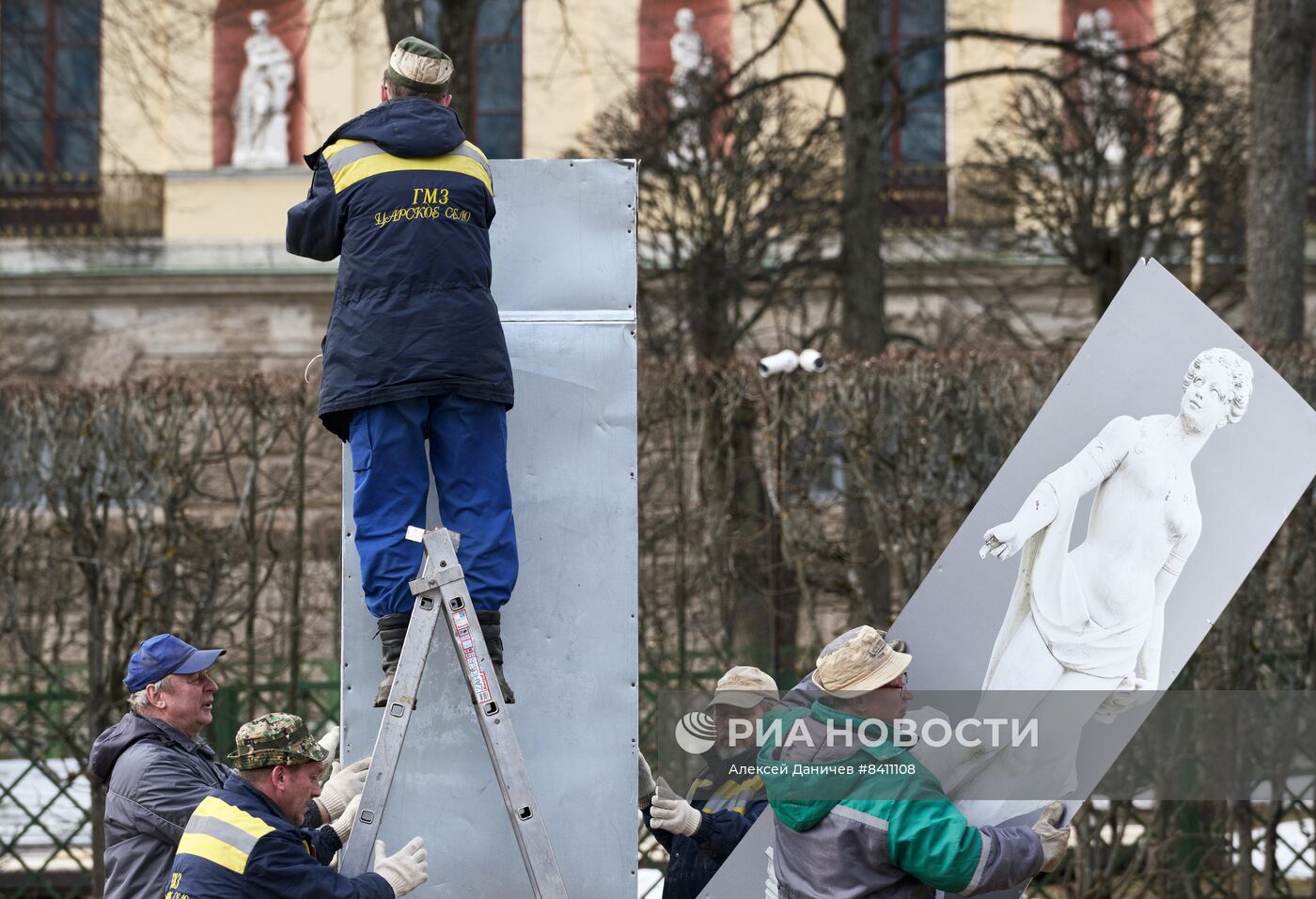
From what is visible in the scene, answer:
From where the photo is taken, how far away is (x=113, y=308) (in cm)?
2119

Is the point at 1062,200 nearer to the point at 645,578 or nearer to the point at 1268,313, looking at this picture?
the point at 1268,313

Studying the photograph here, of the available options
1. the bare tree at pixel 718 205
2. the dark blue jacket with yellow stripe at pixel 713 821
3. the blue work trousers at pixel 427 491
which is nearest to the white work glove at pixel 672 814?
the dark blue jacket with yellow stripe at pixel 713 821

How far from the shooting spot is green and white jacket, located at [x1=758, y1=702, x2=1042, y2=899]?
443 cm

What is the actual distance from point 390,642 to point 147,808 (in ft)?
3.97

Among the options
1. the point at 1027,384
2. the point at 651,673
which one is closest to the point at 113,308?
the point at 651,673

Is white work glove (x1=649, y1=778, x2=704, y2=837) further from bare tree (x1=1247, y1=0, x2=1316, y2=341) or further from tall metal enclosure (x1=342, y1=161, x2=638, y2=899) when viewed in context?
bare tree (x1=1247, y1=0, x2=1316, y2=341)

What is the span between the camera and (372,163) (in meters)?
4.62

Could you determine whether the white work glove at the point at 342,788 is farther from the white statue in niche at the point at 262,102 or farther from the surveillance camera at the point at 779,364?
the white statue in niche at the point at 262,102

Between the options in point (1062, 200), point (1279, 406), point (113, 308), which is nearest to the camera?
point (1279, 406)

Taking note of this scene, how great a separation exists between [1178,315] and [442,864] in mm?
2694

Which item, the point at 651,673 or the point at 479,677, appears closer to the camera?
the point at 479,677

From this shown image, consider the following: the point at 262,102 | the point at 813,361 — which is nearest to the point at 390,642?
the point at 813,361

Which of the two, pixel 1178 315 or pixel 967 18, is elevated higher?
pixel 967 18

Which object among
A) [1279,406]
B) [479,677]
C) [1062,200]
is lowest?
[479,677]
